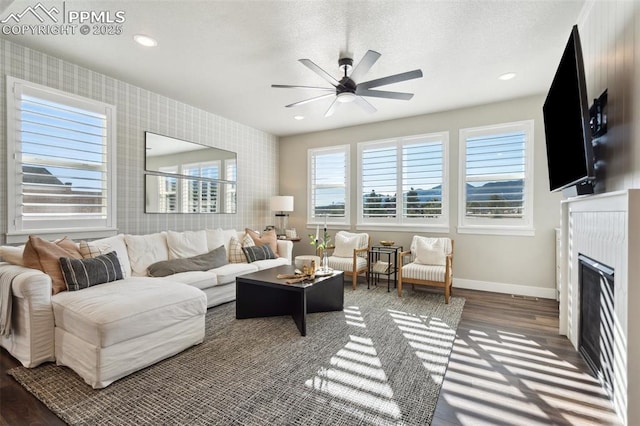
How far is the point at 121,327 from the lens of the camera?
212 centimetres

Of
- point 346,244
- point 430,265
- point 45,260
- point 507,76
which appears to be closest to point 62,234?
point 45,260

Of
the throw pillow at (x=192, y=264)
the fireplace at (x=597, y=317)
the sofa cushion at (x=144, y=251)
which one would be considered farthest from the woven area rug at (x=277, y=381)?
the sofa cushion at (x=144, y=251)

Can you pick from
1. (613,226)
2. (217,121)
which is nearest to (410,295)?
(613,226)

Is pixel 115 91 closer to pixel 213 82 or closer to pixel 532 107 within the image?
pixel 213 82

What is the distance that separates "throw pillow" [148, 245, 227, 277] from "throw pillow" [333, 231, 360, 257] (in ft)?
6.09

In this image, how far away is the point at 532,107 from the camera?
4.27 meters

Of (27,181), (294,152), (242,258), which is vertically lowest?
(242,258)

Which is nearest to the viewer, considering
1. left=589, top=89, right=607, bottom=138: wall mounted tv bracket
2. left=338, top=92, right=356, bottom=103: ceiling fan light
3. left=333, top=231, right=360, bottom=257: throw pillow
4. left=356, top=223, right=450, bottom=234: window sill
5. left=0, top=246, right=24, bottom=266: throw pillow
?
left=589, top=89, right=607, bottom=138: wall mounted tv bracket

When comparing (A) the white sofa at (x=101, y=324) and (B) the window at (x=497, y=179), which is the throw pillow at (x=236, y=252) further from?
(B) the window at (x=497, y=179)

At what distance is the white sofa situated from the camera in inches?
82.0

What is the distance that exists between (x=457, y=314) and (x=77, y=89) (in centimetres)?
490

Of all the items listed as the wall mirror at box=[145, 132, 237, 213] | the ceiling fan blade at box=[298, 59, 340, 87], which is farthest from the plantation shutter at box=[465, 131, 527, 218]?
the wall mirror at box=[145, 132, 237, 213]

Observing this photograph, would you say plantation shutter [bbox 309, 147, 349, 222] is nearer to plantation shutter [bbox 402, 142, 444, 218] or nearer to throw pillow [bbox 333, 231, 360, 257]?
throw pillow [bbox 333, 231, 360, 257]

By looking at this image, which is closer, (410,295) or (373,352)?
(373,352)
